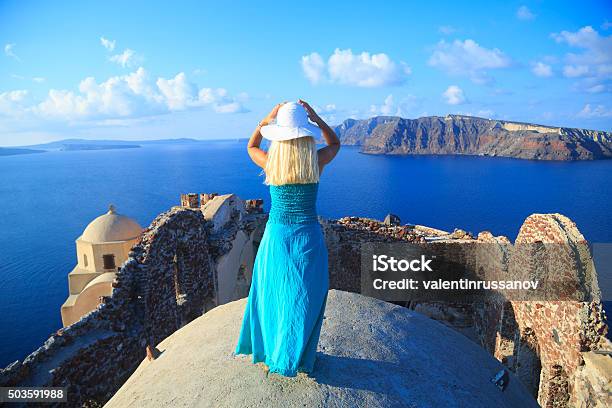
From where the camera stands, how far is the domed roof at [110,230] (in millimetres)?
19344

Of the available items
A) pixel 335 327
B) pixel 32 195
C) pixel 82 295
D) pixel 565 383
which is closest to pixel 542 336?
pixel 565 383

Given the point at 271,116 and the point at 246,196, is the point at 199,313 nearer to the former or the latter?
the point at 271,116

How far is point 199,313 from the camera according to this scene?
12.2 m

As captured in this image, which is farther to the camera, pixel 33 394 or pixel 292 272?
pixel 33 394

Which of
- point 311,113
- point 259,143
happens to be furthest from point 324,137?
point 259,143

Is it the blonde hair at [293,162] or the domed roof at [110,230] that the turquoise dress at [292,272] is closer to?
the blonde hair at [293,162]

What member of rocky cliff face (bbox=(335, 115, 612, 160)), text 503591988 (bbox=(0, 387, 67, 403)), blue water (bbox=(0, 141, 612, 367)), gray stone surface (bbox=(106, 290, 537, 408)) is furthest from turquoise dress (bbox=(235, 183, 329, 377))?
rocky cliff face (bbox=(335, 115, 612, 160))

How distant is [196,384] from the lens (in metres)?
5.12

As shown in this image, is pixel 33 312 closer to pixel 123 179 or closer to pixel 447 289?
pixel 447 289

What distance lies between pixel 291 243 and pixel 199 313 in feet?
29.0

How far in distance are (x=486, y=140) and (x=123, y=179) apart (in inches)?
5518

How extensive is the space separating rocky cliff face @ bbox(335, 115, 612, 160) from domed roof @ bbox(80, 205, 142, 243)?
15448 centimetres

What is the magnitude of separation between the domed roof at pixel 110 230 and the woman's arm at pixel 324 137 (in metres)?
17.5

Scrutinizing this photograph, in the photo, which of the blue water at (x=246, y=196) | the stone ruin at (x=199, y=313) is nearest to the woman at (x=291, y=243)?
the stone ruin at (x=199, y=313)
